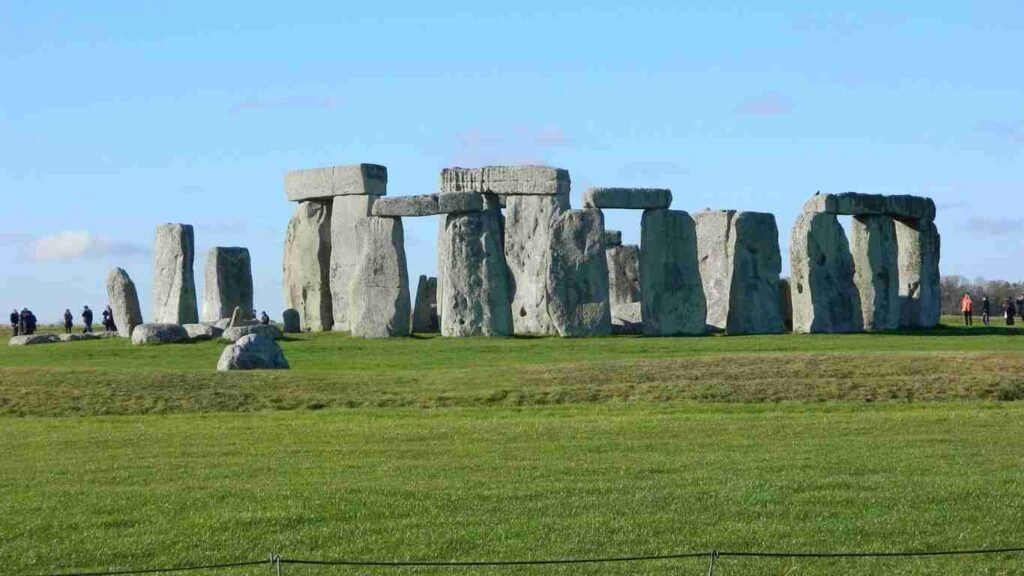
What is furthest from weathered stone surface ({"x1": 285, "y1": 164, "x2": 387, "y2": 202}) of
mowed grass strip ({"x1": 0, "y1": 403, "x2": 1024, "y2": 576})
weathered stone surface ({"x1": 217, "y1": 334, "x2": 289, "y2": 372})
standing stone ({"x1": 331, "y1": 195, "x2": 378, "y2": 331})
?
mowed grass strip ({"x1": 0, "y1": 403, "x2": 1024, "y2": 576})

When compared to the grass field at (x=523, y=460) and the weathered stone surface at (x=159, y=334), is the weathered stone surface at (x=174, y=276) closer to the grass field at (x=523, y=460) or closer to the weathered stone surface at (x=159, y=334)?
the weathered stone surface at (x=159, y=334)

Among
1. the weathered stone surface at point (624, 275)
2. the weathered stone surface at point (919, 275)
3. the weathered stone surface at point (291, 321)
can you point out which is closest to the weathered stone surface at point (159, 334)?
the weathered stone surface at point (291, 321)

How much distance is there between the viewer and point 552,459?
1817 cm

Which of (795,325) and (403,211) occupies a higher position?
(403,211)

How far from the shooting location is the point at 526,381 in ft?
85.9

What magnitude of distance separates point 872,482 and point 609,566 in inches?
156

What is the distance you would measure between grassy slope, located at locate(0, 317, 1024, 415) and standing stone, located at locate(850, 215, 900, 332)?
908 cm

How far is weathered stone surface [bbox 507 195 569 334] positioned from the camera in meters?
39.2

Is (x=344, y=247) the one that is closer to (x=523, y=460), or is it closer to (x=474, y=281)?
(x=474, y=281)

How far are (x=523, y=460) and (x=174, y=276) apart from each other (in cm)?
2660

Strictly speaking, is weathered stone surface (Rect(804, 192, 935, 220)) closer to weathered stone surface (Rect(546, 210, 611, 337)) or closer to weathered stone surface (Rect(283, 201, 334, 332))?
weathered stone surface (Rect(546, 210, 611, 337))

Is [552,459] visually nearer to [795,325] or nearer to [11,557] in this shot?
[11,557]

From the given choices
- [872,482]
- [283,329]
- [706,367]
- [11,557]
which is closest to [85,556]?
[11,557]

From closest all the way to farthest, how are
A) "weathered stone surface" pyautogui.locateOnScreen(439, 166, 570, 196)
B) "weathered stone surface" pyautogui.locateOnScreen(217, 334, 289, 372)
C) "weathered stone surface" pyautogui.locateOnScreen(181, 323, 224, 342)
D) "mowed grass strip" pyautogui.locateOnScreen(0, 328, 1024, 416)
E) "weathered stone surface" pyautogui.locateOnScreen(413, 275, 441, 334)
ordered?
Result: 1. "mowed grass strip" pyautogui.locateOnScreen(0, 328, 1024, 416)
2. "weathered stone surface" pyautogui.locateOnScreen(217, 334, 289, 372)
3. "weathered stone surface" pyautogui.locateOnScreen(181, 323, 224, 342)
4. "weathered stone surface" pyautogui.locateOnScreen(439, 166, 570, 196)
5. "weathered stone surface" pyautogui.locateOnScreen(413, 275, 441, 334)
